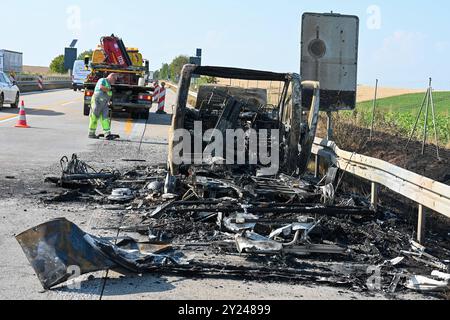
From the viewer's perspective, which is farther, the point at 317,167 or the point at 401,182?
the point at 317,167

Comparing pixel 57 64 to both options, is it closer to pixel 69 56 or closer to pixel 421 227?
pixel 69 56

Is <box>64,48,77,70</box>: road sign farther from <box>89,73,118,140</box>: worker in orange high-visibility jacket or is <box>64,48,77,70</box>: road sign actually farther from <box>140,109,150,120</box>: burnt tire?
<box>89,73,118,140</box>: worker in orange high-visibility jacket

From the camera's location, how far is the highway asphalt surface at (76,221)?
16.6 feet

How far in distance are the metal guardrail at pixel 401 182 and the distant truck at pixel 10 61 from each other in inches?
1924

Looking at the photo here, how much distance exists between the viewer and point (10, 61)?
60500 millimetres

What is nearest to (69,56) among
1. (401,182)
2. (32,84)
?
(32,84)

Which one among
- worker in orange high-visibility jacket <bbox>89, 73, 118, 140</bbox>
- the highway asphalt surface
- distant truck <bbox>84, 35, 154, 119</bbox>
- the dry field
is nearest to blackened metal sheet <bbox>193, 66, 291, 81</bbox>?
the dry field

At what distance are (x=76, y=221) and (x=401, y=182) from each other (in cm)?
388

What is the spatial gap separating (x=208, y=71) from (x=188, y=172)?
5.73 ft

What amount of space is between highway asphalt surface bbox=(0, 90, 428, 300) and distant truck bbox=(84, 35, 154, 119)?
5.86 metres

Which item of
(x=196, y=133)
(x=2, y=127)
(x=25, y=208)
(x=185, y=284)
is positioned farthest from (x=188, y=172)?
(x=2, y=127)

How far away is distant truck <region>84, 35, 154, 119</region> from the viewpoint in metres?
23.2
